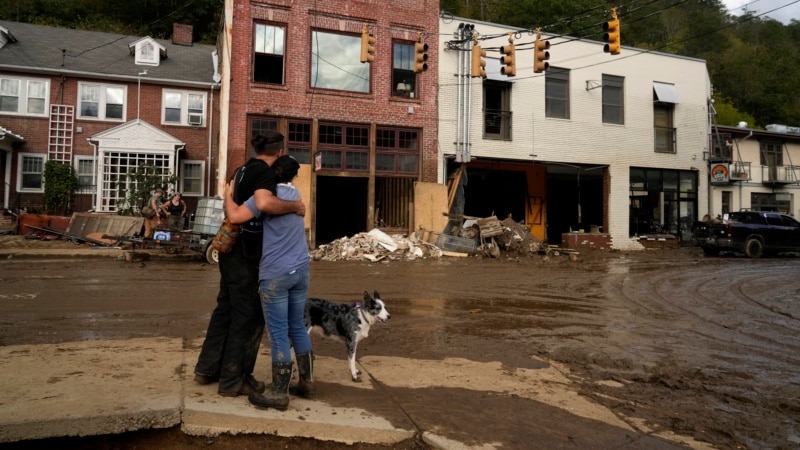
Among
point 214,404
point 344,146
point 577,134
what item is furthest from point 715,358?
point 577,134

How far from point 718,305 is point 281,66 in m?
16.0

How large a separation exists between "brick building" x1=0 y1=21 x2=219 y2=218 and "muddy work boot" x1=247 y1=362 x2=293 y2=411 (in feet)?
64.6

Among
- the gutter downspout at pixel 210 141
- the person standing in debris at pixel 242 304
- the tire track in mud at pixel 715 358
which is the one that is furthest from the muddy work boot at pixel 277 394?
the gutter downspout at pixel 210 141

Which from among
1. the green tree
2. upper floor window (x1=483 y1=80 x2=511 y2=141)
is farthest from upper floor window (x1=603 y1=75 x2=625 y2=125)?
the green tree

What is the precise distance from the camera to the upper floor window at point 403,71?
2138cm

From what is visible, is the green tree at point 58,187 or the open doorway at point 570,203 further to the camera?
the open doorway at point 570,203

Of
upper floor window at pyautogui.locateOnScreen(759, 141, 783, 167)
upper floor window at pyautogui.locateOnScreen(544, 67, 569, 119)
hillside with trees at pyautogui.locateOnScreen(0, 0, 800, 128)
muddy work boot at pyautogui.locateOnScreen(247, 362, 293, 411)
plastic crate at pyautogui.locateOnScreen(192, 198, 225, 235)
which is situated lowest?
muddy work boot at pyautogui.locateOnScreen(247, 362, 293, 411)

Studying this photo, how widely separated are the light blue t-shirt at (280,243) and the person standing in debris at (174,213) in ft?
38.8

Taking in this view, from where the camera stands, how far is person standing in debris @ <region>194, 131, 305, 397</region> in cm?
399

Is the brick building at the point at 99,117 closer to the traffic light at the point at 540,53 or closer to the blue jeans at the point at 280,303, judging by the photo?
the traffic light at the point at 540,53

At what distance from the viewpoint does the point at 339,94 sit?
20.5 meters

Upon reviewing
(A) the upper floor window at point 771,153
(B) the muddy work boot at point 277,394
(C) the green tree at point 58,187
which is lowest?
(B) the muddy work boot at point 277,394

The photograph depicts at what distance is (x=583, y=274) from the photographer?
1513 cm

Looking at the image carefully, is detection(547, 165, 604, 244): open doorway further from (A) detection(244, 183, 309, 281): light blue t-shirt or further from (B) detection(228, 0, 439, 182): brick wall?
(A) detection(244, 183, 309, 281): light blue t-shirt
